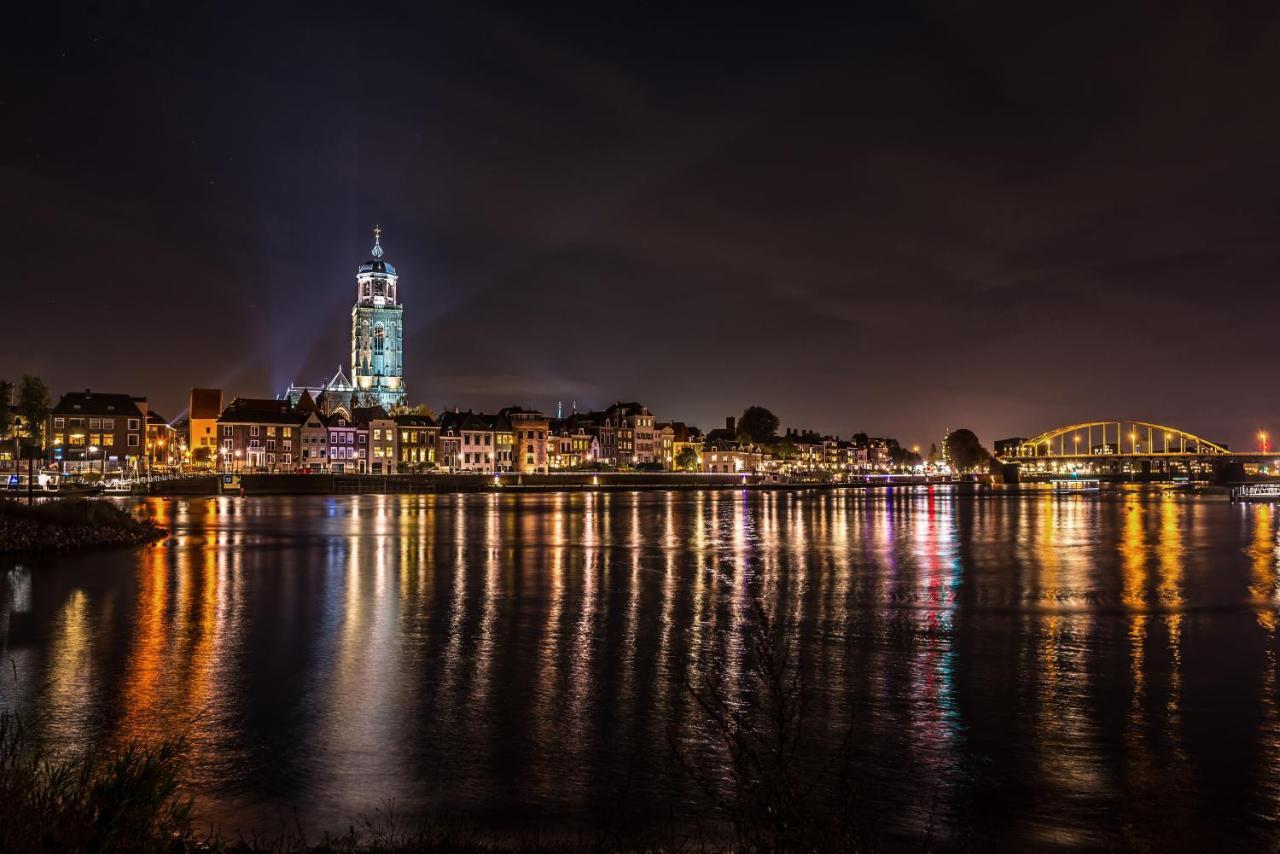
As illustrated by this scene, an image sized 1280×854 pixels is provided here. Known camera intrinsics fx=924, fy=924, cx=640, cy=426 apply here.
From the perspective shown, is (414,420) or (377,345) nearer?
(414,420)

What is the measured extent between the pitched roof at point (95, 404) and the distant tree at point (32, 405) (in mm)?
29710

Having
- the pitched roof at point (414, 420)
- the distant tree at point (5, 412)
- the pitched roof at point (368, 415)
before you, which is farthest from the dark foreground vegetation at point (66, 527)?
the pitched roof at point (414, 420)

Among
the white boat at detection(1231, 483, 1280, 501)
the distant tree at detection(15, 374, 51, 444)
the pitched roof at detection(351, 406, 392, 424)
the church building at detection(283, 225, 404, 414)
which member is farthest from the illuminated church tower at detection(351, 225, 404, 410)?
the white boat at detection(1231, 483, 1280, 501)

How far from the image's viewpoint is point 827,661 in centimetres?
1630

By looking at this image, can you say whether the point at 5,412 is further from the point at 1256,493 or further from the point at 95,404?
the point at 1256,493

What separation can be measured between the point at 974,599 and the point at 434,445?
5291 inches

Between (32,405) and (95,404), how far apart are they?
34.8 meters

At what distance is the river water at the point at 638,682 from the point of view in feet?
30.9

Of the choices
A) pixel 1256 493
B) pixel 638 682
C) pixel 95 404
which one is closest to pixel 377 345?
pixel 95 404

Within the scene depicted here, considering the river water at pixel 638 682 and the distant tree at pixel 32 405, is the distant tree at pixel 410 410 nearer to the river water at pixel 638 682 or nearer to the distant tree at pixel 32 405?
the distant tree at pixel 32 405

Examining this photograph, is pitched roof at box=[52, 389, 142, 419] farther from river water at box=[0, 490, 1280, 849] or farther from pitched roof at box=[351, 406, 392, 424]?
river water at box=[0, 490, 1280, 849]

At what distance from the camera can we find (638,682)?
1438 centimetres

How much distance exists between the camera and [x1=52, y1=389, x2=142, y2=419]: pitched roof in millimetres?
123750

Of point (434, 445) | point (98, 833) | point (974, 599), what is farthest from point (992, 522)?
point (434, 445)
